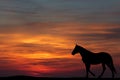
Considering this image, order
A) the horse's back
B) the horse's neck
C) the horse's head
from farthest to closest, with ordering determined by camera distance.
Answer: the horse's head → the horse's neck → the horse's back

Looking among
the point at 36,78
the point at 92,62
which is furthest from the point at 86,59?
the point at 36,78

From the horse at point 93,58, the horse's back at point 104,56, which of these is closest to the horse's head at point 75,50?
the horse at point 93,58

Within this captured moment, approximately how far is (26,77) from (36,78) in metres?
0.80

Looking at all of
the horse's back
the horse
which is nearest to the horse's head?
the horse

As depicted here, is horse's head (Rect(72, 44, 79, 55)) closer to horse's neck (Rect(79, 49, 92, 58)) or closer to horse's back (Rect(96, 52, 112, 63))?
horse's neck (Rect(79, 49, 92, 58))

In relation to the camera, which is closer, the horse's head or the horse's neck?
the horse's neck

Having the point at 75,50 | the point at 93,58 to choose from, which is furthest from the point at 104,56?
the point at 75,50

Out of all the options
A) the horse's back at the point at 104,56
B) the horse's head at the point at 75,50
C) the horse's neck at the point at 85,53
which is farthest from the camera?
the horse's head at the point at 75,50

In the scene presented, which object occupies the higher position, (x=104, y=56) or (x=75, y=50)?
(x=75, y=50)

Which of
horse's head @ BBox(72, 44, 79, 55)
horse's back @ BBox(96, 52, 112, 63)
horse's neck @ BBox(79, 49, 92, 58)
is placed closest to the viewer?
horse's back @ BBox(96, 52, 112, 63)

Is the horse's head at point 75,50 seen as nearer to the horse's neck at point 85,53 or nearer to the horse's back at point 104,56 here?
the horse's neck at point 85,53

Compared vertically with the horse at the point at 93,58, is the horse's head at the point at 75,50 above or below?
above

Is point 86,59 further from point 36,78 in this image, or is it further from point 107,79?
point 36,78

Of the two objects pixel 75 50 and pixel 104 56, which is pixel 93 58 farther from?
pixel 75 50
